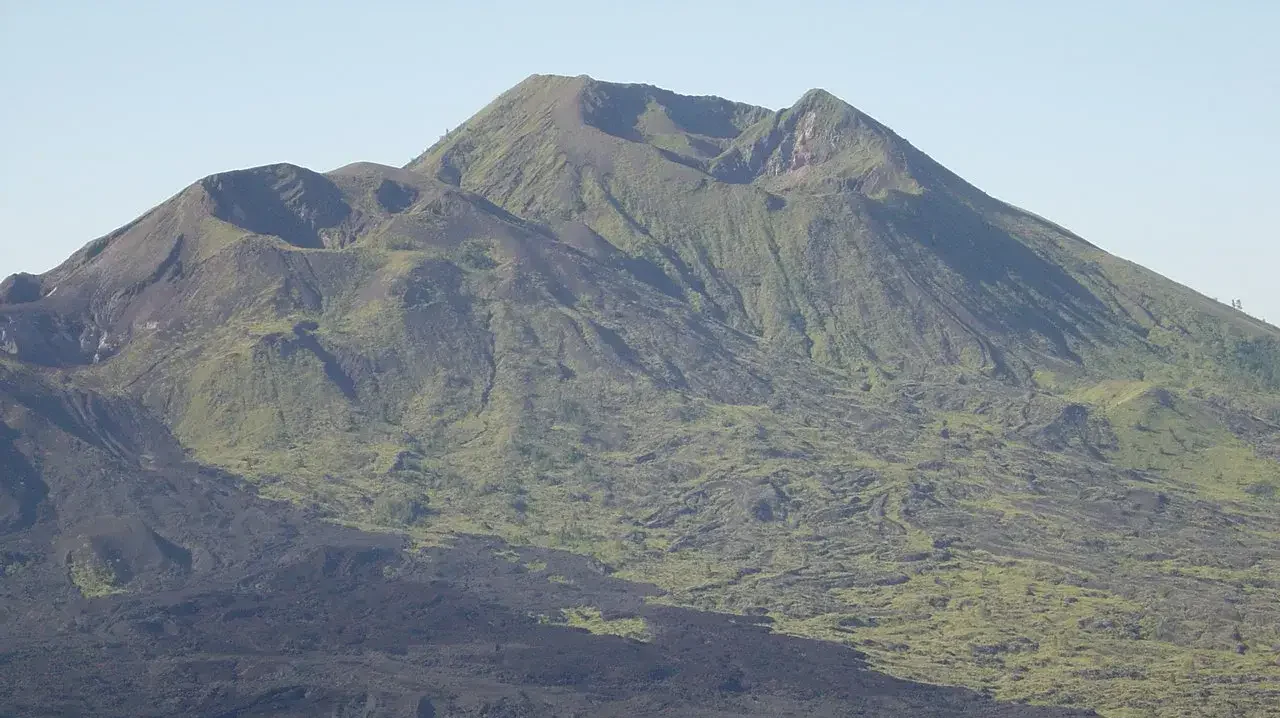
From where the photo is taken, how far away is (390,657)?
173 m

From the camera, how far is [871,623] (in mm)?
191125

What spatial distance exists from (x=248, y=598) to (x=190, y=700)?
34.4 meters

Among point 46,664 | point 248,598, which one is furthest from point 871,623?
point 46,664

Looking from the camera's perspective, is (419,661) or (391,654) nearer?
(419,661)

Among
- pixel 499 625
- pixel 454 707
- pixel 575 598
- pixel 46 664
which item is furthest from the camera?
pixel 575 598

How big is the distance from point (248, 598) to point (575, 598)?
31.3 meters

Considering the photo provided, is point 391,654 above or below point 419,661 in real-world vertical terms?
above

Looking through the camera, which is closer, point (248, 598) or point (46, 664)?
point (46, 664)

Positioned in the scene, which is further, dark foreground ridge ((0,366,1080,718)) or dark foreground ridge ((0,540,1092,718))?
dark foreground ridge ((0,366,1080,718))

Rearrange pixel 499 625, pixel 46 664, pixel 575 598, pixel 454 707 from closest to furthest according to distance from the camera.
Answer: pixel 454 707
pixel 46 664
pixel 499 625
pixel 575 598

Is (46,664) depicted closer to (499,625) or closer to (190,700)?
(190,700)

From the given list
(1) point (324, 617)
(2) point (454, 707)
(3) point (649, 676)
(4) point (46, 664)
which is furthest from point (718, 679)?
(4) point (46, 664)

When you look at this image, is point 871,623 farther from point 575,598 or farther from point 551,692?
point 551,692

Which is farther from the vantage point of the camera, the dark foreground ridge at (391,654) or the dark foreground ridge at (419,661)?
the dark foreground ridge at (391,654)
